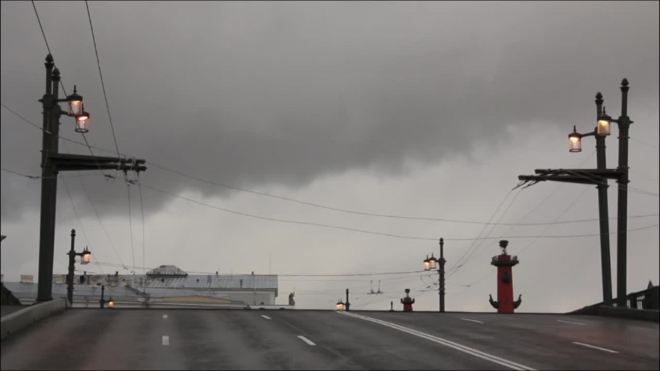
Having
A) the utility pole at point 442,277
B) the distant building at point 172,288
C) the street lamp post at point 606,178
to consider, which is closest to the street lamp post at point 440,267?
the utility pole at point 442,277

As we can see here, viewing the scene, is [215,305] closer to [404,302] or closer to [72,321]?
[404,302]

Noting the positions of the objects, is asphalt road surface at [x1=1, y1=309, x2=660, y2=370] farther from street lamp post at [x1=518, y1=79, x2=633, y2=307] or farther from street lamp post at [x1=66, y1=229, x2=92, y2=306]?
street lamp post at [x1=66, y1=229, x2=92, y2=306]

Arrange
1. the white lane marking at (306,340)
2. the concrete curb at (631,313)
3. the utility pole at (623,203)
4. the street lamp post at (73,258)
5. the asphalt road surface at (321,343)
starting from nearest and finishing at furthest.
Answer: the asphalt road surface at (321,343) < the white lane marking at (306,340) < the concrete curb at (631,313) < the utility pole at (623,203) < the street lamp post at (73,258)

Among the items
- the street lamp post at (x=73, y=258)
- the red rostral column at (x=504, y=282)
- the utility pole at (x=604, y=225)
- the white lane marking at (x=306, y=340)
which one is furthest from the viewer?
→ the street lamp post at (x=73, y=258)

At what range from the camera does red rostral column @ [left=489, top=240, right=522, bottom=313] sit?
3753 centimetres

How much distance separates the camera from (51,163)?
26.9 metres

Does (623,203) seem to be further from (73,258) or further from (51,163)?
(73,258)

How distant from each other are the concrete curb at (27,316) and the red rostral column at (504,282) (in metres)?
19.5

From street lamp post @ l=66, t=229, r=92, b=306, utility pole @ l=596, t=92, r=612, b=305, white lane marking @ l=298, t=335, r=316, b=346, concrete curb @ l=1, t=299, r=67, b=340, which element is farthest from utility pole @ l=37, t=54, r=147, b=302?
street lamp post @ l=66, t=229, r=92, b=306

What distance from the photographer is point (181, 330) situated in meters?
21.2

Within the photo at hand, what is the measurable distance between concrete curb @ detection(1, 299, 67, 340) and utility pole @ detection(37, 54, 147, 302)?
0.80 metres

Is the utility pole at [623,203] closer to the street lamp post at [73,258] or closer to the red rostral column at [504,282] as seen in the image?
the red rostral column at [504,282]

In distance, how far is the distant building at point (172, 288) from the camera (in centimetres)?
10688

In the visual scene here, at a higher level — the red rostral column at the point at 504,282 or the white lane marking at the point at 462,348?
the red rostral column at the point at 504,282
